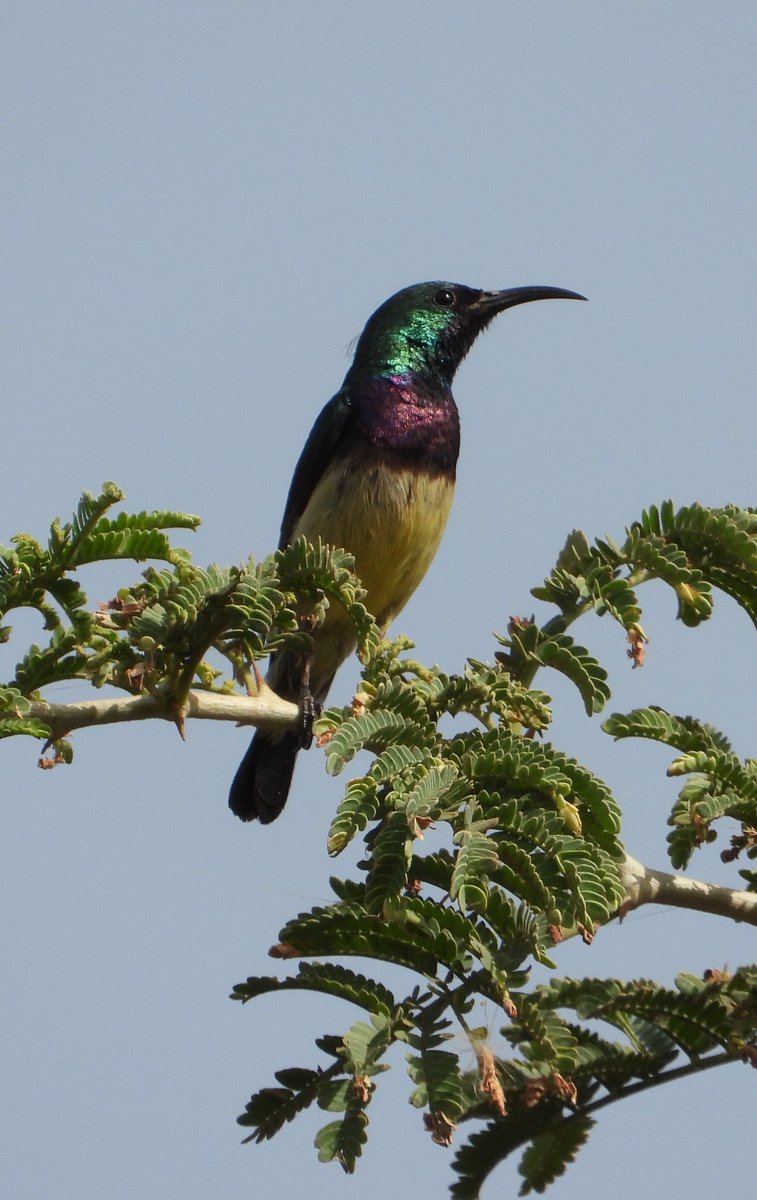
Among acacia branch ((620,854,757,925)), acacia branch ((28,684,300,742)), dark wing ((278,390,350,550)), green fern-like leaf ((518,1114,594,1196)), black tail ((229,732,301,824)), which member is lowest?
green fern-like leaf ((518,1114,594,1196))

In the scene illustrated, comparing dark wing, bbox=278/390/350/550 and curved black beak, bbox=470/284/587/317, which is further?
curved black beak, bbox=470/284/587/317

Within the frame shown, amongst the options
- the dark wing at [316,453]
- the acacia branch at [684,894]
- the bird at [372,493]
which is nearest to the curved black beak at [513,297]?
the bird at [372,493]

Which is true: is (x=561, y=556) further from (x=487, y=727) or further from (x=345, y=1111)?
(x=345, y=1111)

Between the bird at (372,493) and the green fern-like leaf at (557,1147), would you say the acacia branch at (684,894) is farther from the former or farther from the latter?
the bird at (372,493)

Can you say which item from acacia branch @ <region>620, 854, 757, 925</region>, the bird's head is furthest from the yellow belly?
acacia branch @ <region>620, 854, 757, 925</region>

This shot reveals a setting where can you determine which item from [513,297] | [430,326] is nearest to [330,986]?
[430,326]

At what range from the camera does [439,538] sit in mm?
6035

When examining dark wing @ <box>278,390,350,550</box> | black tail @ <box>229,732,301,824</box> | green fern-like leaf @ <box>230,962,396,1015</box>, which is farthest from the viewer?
dark wing @ <box>278,390,350,550</box>

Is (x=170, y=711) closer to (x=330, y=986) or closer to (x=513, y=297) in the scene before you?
(x=330, y=986)

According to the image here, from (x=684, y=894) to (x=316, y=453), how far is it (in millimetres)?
3643

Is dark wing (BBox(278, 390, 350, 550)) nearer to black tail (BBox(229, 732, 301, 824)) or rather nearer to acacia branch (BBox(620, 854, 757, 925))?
black tail (BBox(229, 732, 301, 824))

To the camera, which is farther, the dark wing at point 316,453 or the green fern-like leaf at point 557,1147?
the dark wing at point 316,453

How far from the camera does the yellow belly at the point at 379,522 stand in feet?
18.9

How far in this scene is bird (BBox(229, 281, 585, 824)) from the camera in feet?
19.0
